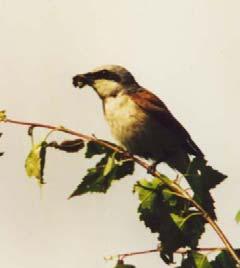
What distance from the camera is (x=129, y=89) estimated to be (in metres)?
6.23

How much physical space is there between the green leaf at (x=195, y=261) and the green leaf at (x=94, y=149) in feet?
2.53

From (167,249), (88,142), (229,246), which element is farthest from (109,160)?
(229,246)

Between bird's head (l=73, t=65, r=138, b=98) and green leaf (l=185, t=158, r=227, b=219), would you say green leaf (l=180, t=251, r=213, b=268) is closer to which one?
green leaf (l=185, t=158, r=227, b=219)

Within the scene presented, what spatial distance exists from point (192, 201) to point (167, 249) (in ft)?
0.82

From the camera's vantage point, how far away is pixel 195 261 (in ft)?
8.44

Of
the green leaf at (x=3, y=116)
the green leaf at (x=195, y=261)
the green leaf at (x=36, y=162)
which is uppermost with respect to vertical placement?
the green leaf at (x=3, y=116)

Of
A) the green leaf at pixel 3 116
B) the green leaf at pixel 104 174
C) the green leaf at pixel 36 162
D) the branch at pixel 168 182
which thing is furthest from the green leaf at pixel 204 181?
the green leaf at pixel 3 116

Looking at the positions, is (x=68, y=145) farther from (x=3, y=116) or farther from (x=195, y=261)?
(x=195, y=261)

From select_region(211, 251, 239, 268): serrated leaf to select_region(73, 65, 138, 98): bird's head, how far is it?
8.14ft

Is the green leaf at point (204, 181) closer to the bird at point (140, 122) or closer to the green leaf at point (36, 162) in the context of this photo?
the green leaf at point (36, 162)

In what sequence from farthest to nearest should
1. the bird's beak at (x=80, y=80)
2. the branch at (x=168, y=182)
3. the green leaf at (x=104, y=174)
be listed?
1. the bird's beak at (x=80, y=80)
2. the green leaf at (x=104, y=174)
3. the branch at (x=168, y=182)

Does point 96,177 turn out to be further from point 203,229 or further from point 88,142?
point 203,229

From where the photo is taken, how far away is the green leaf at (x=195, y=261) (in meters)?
2.56

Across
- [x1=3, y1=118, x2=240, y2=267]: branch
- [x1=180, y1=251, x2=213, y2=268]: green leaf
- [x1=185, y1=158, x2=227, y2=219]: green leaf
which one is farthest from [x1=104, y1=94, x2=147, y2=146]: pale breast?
[x1=180, y1=251, x2=213, y2=268]: green leaf
